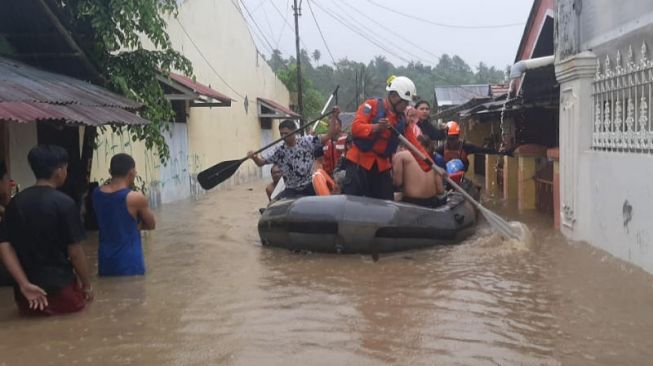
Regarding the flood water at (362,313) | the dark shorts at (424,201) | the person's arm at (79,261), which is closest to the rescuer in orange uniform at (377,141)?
the dark shorts at (424,201)

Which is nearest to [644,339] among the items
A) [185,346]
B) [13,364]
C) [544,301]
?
[544,301]

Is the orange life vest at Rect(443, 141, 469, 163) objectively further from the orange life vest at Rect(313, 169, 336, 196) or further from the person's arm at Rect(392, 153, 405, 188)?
the orange life vest at Rect(313, 169, 336, 196)

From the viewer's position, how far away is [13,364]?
396cm

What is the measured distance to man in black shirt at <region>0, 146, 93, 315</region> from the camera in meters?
4.52

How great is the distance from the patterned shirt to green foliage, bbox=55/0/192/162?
154 cm

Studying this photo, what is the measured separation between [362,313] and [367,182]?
3187mm

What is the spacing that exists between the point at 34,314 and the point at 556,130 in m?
10.3

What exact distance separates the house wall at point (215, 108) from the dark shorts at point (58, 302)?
6.20 meters

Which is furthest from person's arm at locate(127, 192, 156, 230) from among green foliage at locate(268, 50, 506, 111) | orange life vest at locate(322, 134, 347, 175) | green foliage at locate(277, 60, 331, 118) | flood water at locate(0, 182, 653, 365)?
green foliage at locate(268, 50, 506, 111)

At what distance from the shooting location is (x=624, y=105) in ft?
21.2

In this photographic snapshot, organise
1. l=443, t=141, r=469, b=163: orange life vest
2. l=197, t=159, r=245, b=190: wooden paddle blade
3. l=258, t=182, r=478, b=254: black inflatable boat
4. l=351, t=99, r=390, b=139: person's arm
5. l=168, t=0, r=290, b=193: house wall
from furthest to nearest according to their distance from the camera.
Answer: l=168, t=0, r=290, b=193: house wall, l=443, t=141, r=469, b=163: orange life vest, l=197, t=159, r=245, b=190: wooden paddle blade, l=351, t=99, r=390, b=139: person's arm, l=258, t=182, r=478, b=254: black inflatable boat

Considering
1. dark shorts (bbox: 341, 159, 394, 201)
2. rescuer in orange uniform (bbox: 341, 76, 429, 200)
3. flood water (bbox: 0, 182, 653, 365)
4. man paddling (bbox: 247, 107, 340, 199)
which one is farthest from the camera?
man paddling (bbox: 247, 107, 340, 199)

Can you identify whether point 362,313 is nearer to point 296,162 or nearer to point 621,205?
point 621,205

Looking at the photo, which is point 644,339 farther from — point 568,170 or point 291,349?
point 568,170
